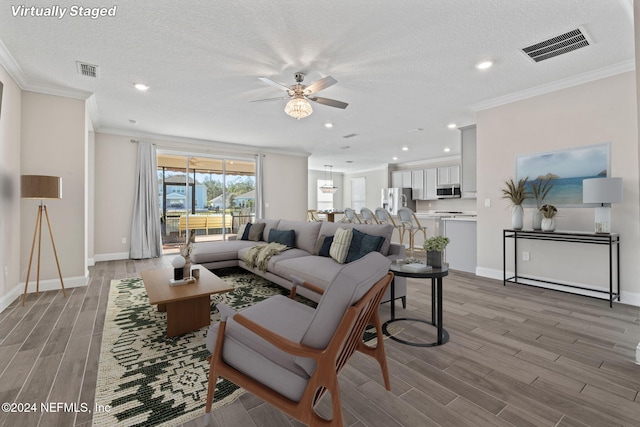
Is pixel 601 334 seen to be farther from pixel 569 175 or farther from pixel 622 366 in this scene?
pixel 569 175

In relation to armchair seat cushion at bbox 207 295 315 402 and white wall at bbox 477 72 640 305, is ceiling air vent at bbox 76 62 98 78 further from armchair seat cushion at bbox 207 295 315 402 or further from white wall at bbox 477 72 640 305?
white wall at bbox 477 72 640 305

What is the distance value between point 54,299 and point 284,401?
3710 mm

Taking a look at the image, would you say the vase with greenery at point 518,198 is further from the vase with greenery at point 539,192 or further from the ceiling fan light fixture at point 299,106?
the ceiling fan light fixture at point 299,106

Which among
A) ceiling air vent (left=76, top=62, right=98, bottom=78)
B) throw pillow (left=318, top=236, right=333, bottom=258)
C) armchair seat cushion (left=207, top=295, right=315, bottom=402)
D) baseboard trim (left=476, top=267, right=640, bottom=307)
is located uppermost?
ceiling air vent (left=76, top=62, right=98, bottom=78)

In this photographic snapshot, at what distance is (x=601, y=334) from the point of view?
97.4 inches

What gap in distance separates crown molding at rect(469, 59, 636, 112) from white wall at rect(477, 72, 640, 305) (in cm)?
6

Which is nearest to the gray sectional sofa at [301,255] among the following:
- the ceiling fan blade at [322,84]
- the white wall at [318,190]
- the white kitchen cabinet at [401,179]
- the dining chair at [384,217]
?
the ceiling fan blade at [322,84]

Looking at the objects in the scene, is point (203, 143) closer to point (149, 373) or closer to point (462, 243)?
point (149, 373)

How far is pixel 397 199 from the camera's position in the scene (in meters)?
9.45

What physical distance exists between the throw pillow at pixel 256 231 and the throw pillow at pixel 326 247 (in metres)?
1.65

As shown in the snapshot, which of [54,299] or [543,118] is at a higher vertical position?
[543,118]

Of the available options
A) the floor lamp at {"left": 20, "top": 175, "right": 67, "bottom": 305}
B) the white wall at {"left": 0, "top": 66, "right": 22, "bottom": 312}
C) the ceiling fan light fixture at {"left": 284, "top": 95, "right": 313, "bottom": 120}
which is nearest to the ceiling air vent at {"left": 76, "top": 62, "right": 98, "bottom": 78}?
the white wall at {"left": 0, "top": 66, "right": 22, "bottom": 312}

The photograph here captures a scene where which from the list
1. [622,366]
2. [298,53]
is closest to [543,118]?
[622,366]

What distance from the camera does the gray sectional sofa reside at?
3.01m
